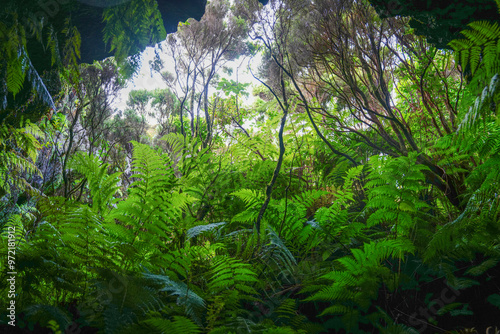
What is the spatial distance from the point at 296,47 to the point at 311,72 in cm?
67

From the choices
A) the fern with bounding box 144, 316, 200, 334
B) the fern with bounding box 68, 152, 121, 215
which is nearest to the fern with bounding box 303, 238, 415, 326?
the fern with bounding box 144, 316, 200, 334

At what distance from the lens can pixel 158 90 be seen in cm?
1296

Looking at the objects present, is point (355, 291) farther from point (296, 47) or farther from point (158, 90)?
point (158, 90)

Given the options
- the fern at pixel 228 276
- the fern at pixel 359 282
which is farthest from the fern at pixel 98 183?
the fern at pixel 359 282

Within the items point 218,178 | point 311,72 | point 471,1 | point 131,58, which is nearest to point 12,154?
point 131,58

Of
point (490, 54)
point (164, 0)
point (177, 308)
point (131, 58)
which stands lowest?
point (177, 308)

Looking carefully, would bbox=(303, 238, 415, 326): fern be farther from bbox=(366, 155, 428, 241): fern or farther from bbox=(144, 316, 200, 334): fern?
bbox=(144, 316, 200, 334): fern

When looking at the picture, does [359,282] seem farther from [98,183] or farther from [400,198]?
[98,183]

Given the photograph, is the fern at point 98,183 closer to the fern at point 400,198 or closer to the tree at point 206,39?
the fern at point 400,198

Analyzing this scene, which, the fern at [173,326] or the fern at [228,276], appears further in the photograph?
the fern at [228,276]

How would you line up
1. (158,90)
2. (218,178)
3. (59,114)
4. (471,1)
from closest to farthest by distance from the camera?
1. (471,1)
2. (218,178)
3. (59,114)
4. (158,90)

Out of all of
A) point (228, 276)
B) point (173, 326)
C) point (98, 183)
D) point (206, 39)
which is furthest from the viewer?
point (206, 39)

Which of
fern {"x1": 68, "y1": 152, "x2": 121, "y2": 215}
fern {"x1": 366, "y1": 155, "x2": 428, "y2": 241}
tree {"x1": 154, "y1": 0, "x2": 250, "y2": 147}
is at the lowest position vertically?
fern {"x1": 366, "y1": 155, "x2": 428, "y2": 241}

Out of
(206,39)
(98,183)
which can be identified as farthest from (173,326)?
(206,39)
